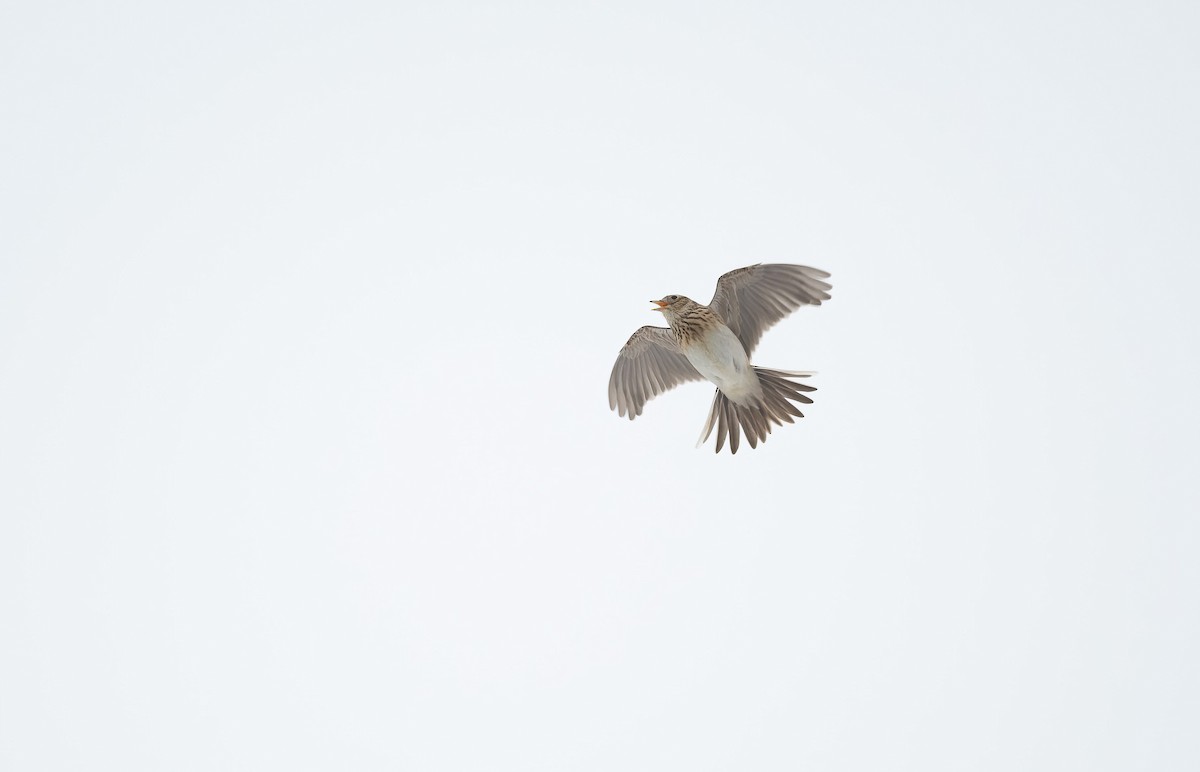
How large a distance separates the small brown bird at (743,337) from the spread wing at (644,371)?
725mm

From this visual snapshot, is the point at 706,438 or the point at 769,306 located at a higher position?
the point at 769,306

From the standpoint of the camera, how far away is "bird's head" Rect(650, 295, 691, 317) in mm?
11902

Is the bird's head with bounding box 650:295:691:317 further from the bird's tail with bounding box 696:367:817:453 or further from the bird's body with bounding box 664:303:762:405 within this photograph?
the bird's tail with bounding box 696:367:817:453

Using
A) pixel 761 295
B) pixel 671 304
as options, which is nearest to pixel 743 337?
pixel 761 295

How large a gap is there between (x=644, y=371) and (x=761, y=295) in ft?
7.86

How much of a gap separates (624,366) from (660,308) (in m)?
1.58

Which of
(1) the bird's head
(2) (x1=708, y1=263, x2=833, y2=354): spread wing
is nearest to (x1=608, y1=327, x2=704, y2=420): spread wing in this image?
(1) the bird's head

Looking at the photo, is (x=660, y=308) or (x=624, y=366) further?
(x=624, y=366)

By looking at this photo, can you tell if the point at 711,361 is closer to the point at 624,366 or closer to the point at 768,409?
the point at 768,409

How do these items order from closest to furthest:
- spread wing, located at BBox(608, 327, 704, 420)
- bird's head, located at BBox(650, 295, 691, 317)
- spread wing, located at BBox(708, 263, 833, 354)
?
spread wing, located at BBox(708, 263, 833, 354) < bird's head, located at BBox(650, 295, 691, 317) < spread wing, located at BBox(608, 327, 704, 420)

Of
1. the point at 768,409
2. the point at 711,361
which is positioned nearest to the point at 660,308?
the point at 711,361

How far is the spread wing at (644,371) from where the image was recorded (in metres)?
13.2

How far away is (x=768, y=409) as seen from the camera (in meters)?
11.7

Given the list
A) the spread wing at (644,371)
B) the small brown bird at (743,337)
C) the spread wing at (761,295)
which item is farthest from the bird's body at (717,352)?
the spread wing at (644,371)
